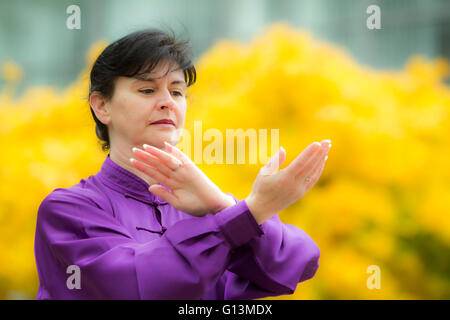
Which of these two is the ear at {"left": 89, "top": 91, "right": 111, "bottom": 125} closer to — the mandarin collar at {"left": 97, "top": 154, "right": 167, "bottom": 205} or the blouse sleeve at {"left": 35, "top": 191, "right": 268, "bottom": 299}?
the mandarin collar at {"left": 97, "top": 154, "right": 167, "bottom": 205}

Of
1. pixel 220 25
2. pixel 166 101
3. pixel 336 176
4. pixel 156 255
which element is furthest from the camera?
pixel 220 25

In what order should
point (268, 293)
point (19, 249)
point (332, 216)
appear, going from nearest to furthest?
point (268, 293), point (332, 216), point (19, 249)

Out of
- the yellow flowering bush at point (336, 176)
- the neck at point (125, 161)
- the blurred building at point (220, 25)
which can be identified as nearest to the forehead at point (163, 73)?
the neck at point (125, 161)

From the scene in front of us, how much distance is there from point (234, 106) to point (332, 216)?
711 millimetres

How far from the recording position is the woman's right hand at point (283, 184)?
33.2 inches

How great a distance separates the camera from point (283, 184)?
2.78ft

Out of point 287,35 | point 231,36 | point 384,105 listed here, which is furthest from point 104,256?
point 231,36

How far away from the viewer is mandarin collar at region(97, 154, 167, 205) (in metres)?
1.02

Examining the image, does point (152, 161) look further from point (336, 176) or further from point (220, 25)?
point (220, 25)

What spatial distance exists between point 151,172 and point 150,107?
0.14 m

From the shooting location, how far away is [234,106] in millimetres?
2766

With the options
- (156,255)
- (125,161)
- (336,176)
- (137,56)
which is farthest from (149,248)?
(336,176)

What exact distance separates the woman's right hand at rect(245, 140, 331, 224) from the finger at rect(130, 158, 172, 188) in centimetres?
13
